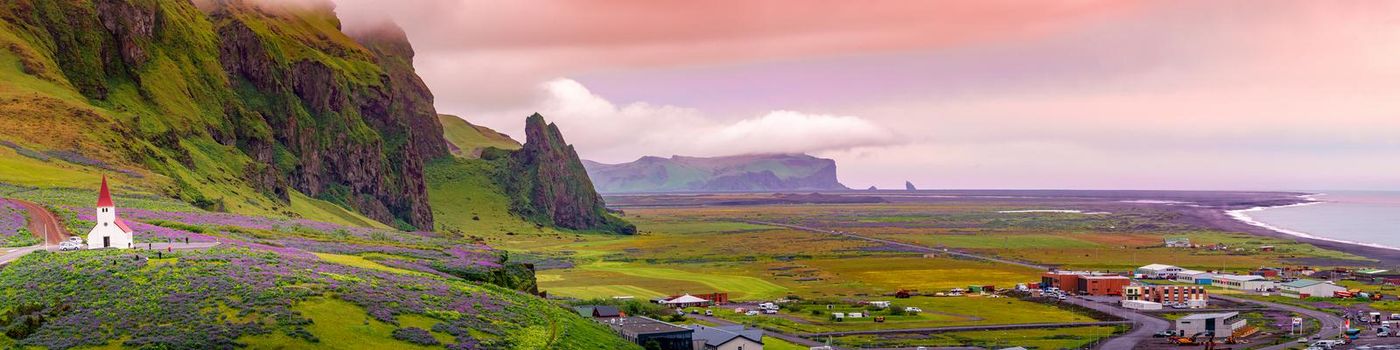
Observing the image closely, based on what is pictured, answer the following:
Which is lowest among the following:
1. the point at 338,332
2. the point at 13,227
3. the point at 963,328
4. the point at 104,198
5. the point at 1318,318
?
the point at 963,328

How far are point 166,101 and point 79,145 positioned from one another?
163ft

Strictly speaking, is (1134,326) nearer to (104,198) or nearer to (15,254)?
(104,198)

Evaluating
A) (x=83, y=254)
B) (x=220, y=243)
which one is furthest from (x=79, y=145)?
(x=83, y=254)

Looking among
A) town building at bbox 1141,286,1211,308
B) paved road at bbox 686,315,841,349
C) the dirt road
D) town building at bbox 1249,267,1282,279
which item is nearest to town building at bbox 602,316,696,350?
paved road at bbox 686,315,841,349

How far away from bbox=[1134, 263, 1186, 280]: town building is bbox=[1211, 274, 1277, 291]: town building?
847cm

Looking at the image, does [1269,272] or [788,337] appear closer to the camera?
[788,337]

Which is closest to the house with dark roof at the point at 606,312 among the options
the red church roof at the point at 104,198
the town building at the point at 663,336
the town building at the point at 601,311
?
the town building at the point at 601,311

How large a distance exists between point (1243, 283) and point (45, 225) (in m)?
155

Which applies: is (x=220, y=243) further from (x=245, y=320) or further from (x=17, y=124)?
(x=17, y=124)

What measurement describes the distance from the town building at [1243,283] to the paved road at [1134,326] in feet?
105

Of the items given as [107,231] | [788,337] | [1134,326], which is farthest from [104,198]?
[1134,326]

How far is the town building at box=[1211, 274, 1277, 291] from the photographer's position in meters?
166

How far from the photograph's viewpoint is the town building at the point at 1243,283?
165750 mm

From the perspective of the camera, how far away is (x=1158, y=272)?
18575 centimetres
